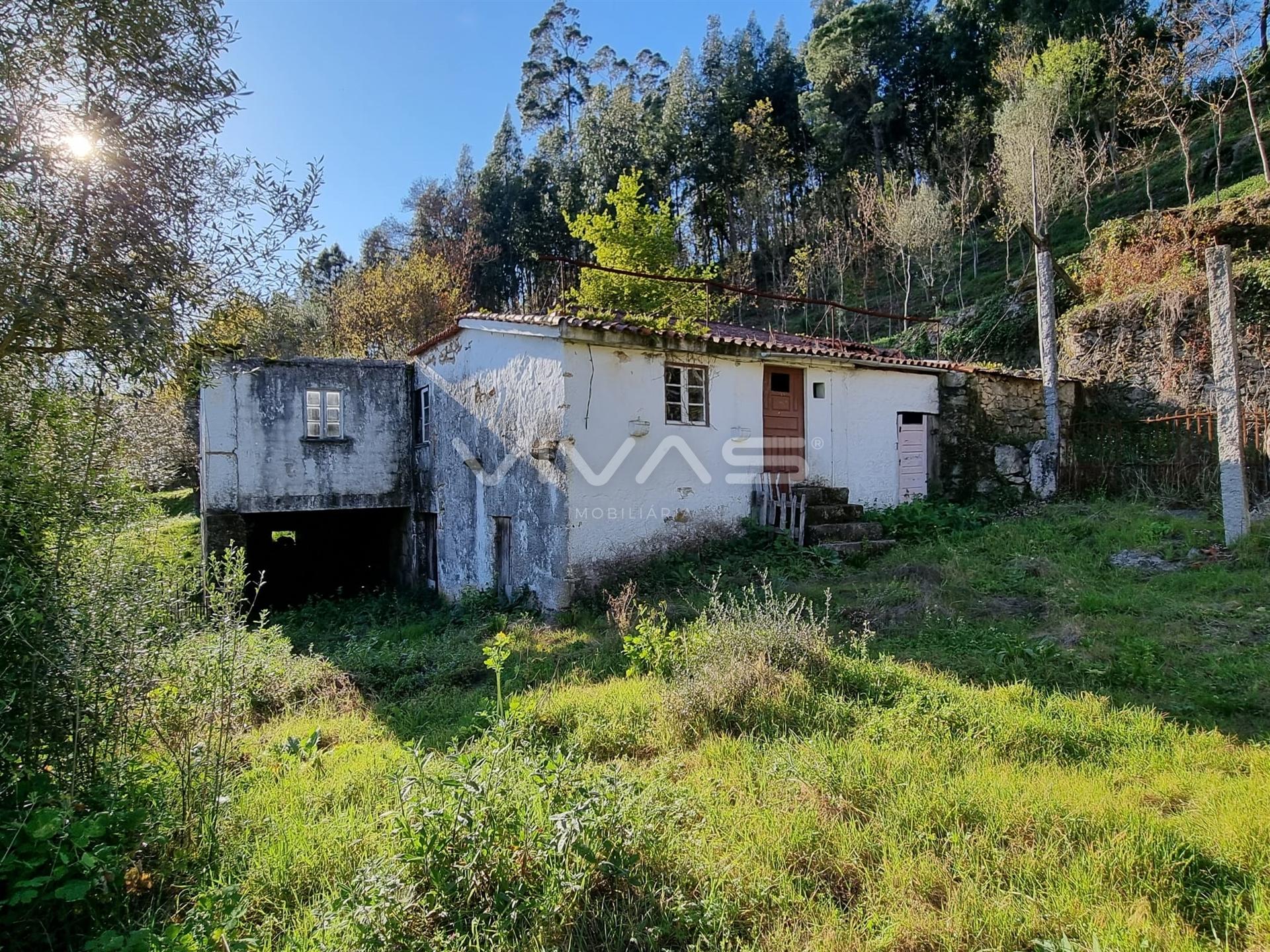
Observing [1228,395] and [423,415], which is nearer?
[1228,395]

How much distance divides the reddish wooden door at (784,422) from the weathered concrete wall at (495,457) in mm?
4002

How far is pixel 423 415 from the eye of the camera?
46.3 ft

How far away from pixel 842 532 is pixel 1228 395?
17.5 ft

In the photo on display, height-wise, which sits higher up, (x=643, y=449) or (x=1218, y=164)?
(x=1218, y=164)

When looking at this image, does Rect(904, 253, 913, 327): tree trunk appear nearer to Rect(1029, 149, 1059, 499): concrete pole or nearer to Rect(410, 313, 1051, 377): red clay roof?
Rect(1029, 149, 1059, 499): concrete pole

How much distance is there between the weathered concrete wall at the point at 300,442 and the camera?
12609 mm

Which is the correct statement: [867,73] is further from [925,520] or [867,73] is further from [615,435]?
[615,435]

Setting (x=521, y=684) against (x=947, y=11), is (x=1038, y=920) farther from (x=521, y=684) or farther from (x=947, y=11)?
(x=947, y=11)

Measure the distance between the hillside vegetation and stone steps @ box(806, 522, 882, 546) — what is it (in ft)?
10.2

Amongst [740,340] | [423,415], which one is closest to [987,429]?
[740,340]

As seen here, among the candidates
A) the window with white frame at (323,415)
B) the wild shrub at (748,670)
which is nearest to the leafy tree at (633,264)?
the window with white frame at (323,415)

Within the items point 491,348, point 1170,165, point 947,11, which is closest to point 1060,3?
point 947,11

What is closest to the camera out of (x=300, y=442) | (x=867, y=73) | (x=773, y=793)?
(x=773, y=793)

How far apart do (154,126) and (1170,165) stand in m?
30.2
